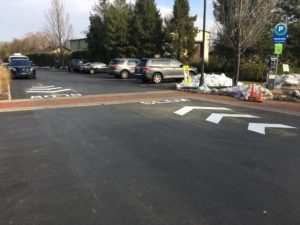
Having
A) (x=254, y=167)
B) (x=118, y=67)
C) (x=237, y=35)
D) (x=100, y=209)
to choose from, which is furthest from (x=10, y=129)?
(x=118, y=67)

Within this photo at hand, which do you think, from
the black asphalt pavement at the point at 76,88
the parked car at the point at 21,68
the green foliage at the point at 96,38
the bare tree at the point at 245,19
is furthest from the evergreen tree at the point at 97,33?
the bare tree at the point at 245,19

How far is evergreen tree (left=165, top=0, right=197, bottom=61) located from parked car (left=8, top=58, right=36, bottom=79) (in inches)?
581

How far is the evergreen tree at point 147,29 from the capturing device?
37.3m

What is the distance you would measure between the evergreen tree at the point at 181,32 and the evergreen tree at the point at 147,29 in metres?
2.30

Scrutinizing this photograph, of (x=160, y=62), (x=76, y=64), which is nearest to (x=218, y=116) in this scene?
(x=160, y=62)

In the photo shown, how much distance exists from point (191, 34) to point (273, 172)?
3138cm

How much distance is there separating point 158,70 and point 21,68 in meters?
12.5

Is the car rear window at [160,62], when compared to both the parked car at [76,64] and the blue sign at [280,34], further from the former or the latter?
the parked car at [76,64]

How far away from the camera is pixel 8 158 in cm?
597

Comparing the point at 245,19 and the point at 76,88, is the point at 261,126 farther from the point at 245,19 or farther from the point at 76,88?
the point at 76,88

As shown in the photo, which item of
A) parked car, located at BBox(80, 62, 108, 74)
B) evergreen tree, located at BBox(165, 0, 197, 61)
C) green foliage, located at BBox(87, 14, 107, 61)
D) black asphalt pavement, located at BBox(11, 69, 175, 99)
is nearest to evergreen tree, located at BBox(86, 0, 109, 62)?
green foliage, located at BBox(87, 14, 107, 61)

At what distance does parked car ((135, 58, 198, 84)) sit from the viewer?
74.8 ft

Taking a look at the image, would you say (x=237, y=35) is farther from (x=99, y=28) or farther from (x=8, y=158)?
(x=99, y=28)

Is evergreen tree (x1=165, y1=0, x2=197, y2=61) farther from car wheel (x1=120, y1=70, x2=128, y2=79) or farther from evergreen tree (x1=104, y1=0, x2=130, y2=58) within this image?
car wheel (x1=120, y1=70, x2=128, y2=79)
